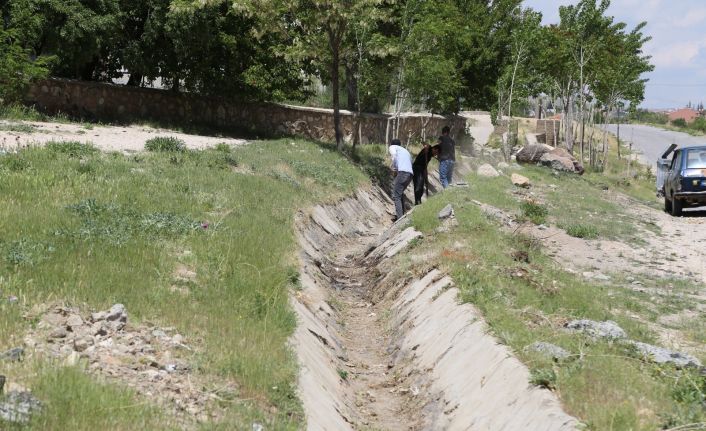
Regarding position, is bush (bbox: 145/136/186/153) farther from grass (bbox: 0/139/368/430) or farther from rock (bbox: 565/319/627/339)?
rock (bbox: 565/319/627/339)

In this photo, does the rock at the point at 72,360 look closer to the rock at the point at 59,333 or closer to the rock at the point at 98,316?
the rock at the point at 59,333

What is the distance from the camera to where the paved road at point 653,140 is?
62513 millimetres

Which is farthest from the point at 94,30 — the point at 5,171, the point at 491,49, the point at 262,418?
the point at 491,49

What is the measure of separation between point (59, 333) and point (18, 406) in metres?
1.56

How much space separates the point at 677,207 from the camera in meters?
22.9

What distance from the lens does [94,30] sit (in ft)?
81.0

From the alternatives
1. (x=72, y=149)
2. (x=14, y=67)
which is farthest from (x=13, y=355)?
(x=14, y=67)

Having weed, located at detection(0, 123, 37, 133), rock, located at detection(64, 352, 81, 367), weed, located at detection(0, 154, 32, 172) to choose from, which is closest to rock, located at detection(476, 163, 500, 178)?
weed, located at detection(0, 123, 37, 133)

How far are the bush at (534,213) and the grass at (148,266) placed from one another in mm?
6081

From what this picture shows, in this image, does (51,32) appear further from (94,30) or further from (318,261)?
(318,261)

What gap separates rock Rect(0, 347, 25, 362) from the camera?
5238mm

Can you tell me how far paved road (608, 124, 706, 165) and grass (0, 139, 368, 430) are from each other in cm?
4912

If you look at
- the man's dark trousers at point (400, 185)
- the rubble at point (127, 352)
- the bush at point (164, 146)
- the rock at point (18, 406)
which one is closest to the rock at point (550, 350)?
the rubble at point (127, 352)

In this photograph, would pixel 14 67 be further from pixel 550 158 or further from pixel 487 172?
pixel 550 158
